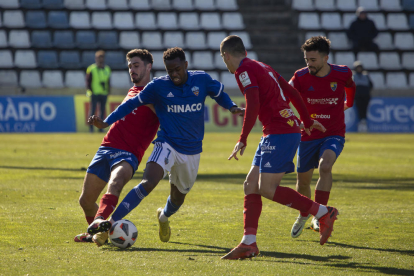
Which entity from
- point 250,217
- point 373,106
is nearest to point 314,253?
point 250,217

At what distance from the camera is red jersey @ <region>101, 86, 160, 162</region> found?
554 centimetres

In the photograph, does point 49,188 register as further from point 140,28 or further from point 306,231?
point 140,28

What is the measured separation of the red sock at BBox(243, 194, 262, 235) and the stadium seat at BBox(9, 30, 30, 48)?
19.5 metres

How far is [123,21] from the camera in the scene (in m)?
24.1

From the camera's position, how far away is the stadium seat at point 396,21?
25.5 meters

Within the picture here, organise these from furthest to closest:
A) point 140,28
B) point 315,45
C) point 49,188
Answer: point 140,28, point 49,188, point 315,45

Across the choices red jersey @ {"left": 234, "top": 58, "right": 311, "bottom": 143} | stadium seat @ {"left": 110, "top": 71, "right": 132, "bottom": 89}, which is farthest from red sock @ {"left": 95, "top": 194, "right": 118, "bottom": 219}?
stadium seat @ {"left": 110, "top": 71, "right": 132, "bottom": 89}

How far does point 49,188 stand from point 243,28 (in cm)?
1716

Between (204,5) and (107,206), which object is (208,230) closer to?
(107,206)

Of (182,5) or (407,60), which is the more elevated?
(182,5)

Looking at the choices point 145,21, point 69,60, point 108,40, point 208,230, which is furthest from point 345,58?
point 208,230

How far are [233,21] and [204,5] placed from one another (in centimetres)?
160

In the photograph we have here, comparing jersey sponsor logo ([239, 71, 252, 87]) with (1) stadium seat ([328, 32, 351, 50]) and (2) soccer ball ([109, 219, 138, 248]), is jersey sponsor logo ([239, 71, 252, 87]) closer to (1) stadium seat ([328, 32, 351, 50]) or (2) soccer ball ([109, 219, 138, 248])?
(2) soccer ball ([109, 219, 138, 248])

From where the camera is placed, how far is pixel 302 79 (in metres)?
6.38
